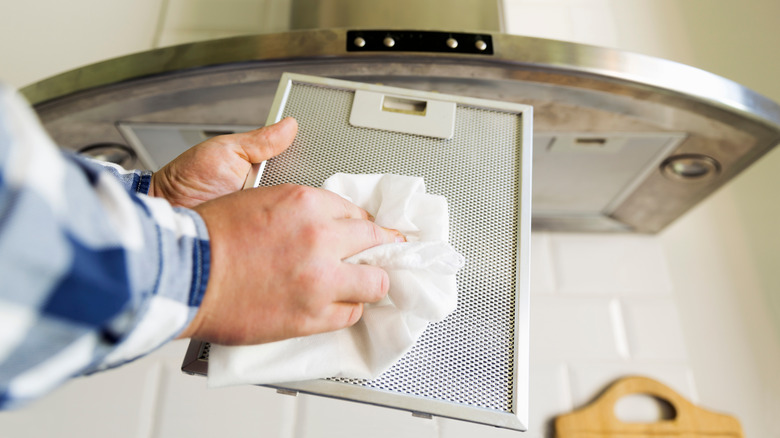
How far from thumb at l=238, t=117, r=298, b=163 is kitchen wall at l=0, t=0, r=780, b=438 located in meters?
0.44

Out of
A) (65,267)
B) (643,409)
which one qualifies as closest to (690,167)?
(643,409)

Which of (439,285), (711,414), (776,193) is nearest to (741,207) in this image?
(776,193)

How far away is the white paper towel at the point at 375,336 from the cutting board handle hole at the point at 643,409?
22.0 inches

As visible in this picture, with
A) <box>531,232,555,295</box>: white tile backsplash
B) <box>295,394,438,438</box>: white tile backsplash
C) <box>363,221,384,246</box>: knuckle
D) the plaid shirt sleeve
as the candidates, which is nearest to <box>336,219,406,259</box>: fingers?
<box>363,221,384,246</box>: knuckle

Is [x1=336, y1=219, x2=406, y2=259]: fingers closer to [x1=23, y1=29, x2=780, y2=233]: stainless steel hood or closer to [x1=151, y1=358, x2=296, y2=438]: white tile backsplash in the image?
[x1=23, y1=29, x2=780, y2=233]: stainless steel hood

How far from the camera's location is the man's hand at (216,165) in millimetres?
379

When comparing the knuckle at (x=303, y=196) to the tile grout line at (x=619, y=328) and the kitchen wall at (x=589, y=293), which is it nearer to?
the kitchen wall at (x=589, y=293)

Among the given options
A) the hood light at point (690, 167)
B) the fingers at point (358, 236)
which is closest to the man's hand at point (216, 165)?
the fingers at point (358, 236)

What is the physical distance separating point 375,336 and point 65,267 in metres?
0.18

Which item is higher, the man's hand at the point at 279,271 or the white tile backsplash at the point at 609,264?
the white tile backsplash at the point at 609,264

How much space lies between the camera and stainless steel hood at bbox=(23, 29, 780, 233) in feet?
1.56

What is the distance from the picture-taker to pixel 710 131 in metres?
0.52

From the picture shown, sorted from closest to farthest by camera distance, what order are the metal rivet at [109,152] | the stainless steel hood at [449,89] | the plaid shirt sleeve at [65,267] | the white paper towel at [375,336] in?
1. the plaid shirt sleeve at [65,267]
2. the white paper towel at [375,336]
3. the stainless steel hood at [449,89]
4. the metal rivet at [109,152]

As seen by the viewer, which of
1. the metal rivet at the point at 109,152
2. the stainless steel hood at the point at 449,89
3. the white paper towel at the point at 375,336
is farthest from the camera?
the metal rivet at the point at 109,152
